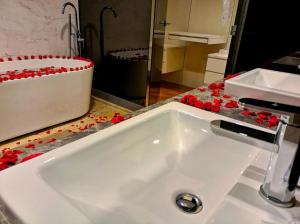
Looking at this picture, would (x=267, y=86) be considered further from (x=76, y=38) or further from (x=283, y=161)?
(x=76, y=38)

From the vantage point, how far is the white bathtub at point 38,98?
2.19 m

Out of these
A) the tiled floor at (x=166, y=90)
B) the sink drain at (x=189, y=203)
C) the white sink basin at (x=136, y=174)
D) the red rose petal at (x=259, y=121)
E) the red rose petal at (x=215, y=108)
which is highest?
the red rose petal at (x=215, y=108)

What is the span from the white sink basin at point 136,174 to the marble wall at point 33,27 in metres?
2.77

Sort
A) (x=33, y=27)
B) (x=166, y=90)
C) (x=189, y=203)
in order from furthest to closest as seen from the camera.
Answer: (x=166, y=90) → (x=33, y=27) → (x=189, y=203)

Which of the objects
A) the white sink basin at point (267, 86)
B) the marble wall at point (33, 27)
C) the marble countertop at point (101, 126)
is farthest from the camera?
the marble wall at point (33, 27)

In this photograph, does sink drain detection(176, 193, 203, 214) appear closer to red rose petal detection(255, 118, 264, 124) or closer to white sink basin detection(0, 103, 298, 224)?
white sink basin detection(0, 103, 298, 224)

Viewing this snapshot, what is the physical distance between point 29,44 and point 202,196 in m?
3.10

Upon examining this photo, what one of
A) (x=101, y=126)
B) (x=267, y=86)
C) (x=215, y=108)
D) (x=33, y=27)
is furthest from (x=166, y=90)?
(x=101, y=126)

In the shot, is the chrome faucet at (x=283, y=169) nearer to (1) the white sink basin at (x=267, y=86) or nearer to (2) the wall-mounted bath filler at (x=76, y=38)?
(1) the white sink basin at (x=267, y=86)

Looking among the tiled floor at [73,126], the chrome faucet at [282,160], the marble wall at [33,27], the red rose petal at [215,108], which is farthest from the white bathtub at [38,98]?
the chrome faucet at [282,160]

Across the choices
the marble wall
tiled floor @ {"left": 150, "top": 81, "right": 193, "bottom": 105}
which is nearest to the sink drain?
tiled floor @ {"left": 150, "top": 81, "right": 193, "bottom": 105}

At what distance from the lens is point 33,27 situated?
9.87 ft

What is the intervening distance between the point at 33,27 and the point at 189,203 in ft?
10.3

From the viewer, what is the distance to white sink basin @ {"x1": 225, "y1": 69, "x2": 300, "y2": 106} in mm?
654
